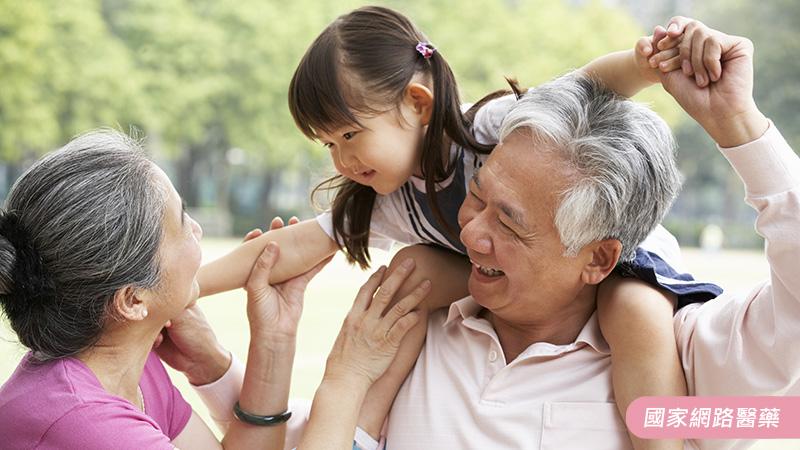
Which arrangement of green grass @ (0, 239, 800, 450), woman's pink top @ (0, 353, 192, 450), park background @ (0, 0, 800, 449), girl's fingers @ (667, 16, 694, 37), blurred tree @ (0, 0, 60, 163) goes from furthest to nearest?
park background @ (0, 0, 800, 449), blurred tree @ (0, 0, 60, 163), green grass @ (0, 239, 800, 450), girl's fingers @ (667, 16, 694, 37), woman's pink top @ (0, 353, 192, 450)

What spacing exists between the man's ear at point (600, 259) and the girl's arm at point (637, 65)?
228 mm

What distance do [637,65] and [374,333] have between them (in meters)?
0.58

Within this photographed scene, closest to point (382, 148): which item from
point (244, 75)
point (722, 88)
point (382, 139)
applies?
point (382, 139)

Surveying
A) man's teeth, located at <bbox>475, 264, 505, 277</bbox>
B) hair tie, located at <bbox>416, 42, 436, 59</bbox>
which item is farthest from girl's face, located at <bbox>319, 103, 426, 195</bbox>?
man's teeth, located at <bbox>475, 264, 505, 277</bbox>

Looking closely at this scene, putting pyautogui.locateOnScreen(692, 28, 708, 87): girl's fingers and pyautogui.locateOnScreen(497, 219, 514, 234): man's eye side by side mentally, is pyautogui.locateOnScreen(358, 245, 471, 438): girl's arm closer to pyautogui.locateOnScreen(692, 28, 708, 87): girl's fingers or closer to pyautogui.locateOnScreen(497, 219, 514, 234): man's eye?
pyautogui.locateOnScreen(497, 219, 514, 234): man's eye

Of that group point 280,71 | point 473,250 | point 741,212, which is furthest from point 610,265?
point 741,212

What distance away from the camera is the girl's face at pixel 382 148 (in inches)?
66.7

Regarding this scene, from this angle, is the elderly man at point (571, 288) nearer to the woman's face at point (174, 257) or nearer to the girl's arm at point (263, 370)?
the girl's arm at point (263, 370)

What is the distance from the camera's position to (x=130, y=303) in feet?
4.22

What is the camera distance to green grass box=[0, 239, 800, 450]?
16.1 feet

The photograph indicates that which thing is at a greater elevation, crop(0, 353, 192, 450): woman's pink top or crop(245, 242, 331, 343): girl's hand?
crop(0, 353, 192, 450): woman's pink top

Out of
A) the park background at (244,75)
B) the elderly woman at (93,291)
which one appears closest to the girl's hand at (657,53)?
the elderly woman at (93,291)

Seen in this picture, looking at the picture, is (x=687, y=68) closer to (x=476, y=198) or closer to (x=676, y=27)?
(x=676, y=27)

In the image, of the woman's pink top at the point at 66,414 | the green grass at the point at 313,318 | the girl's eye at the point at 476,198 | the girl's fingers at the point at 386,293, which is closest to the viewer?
the woman's pink top at the point at 66,414
